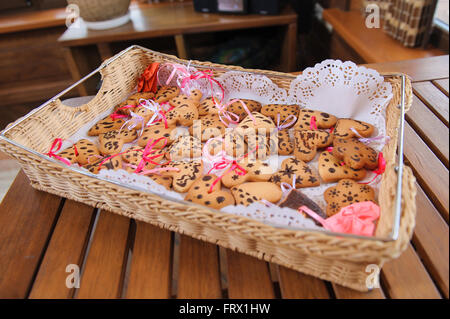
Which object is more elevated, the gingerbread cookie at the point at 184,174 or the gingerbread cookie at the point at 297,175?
the gingerbread cookie at the point at 184,174

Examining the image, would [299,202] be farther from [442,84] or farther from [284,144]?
[442,84]

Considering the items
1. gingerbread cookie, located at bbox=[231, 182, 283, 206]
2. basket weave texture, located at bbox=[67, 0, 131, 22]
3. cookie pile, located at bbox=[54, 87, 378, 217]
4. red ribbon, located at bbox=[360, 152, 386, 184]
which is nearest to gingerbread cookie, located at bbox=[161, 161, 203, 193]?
cookie pile, located at bbox=[54, 87, 378, 217]

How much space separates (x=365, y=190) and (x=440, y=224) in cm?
15

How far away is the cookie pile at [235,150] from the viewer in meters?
0.76

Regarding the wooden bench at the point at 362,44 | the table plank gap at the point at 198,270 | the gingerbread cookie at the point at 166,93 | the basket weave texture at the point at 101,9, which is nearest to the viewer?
the table plank gap at the point at 198,270

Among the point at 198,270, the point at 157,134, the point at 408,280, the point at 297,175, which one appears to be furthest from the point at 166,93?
the point at 408,280

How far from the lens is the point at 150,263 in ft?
2.22

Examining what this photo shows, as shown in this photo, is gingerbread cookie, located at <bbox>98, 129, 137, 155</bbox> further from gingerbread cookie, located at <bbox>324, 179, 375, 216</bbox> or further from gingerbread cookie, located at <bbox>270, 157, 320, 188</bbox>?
gingerbread cookie, located at <bbox>324, 179, 375, 216</bbox>

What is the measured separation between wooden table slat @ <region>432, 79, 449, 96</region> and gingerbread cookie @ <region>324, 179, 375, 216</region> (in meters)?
0.53

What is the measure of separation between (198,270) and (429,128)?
0.72 metres

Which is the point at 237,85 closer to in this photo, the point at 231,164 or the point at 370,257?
the point at 231,164

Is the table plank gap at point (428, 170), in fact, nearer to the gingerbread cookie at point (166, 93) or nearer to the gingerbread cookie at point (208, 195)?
the gingerbread cookie at point (208, 195)

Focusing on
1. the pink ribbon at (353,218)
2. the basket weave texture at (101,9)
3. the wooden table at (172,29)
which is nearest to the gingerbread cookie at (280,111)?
the pink ribbon at (353,218)

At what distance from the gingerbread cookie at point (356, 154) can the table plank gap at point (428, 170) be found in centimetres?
9
